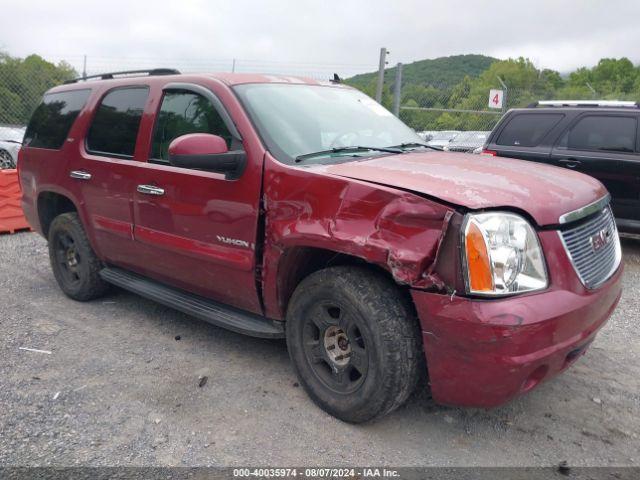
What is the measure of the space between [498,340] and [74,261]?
376cm

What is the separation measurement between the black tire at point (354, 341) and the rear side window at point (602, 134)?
4.97 m

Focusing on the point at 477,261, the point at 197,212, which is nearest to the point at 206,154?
the point at 197,212

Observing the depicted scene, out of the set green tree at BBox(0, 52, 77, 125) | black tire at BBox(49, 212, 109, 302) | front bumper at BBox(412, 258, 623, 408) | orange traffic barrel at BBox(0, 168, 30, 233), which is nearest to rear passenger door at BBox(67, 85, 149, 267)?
black tire at BBox(49, 212, 109, 302)

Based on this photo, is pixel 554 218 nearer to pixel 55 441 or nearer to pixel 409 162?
pixel 409 162

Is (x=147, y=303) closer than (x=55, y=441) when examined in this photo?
No

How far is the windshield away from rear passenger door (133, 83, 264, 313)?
0.18 meters

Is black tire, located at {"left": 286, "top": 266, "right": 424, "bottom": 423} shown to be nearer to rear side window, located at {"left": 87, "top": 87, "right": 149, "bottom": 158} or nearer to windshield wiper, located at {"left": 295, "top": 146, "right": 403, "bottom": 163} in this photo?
windshield wiper, located at {"left": 295, "top": 146, "right": 403, "bottom": 163}

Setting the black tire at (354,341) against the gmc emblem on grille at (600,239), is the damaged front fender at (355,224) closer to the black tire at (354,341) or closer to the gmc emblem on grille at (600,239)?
the black tire at (354,341)

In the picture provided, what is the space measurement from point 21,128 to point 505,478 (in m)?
13.7

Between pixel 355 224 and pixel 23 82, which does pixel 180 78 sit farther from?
pixel 23 82

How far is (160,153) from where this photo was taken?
376 cm

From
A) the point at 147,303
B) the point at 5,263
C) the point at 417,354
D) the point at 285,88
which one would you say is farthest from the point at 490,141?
the point at 5,263

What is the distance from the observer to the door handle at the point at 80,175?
4.27m

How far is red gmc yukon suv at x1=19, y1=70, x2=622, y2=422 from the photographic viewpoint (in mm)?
2408
